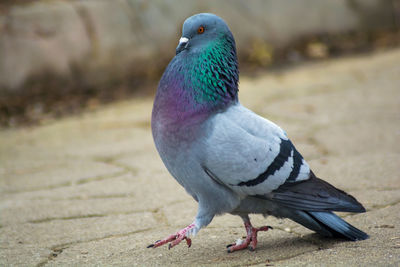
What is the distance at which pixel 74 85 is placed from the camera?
20.9 feet

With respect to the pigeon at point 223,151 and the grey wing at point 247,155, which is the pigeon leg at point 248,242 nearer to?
the pigeon at point 223,151

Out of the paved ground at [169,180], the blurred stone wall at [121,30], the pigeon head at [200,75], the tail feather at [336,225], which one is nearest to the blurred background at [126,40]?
the blurred stone wall at [121,30]

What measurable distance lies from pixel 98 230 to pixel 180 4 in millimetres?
4259

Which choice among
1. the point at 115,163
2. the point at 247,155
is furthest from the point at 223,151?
the point at 115,163

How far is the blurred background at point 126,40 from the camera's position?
608cm

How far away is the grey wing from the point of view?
2.44 m

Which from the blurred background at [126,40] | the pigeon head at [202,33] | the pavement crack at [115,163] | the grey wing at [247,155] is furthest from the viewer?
the blurred background at [126,40]

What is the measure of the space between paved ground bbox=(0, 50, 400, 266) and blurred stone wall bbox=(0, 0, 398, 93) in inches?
25.4

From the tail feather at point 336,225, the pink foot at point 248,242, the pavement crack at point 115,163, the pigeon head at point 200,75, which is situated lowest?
the pavement crack at point 115,163

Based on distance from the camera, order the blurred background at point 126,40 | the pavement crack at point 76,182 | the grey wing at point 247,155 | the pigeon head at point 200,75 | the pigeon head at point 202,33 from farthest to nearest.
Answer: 1. the blurred background at point 126,40
2. the pavement crack at point 76,182
3. the pigeon head at point 202,33
4. the pigeon head at point 200,75
5. the grey wing at point 247,155

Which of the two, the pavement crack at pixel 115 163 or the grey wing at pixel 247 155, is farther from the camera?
the pavement crack at pixel 115 163

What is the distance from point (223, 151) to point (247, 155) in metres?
0.12

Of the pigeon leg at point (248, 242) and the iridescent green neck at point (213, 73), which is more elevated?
the iridescent green neck at point (213, 73)

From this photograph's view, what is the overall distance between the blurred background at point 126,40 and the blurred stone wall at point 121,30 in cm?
1
